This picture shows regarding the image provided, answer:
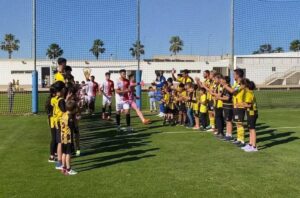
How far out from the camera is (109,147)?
10.2 metres

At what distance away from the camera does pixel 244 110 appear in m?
10.2

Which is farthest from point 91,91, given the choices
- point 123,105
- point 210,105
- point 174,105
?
point 210,105

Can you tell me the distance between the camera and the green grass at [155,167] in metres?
6.48

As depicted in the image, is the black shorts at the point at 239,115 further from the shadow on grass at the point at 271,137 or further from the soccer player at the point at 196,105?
the soccer player at the point at 196,105

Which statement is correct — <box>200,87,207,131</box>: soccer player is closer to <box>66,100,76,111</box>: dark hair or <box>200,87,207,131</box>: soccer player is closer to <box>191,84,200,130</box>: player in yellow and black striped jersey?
<box>191,84,200,130</box>: player in yellow and black striped jersey

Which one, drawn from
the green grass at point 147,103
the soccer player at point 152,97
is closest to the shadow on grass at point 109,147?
the soccer player at point 152,97

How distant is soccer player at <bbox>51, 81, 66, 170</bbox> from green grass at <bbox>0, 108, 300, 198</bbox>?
1.24 feet

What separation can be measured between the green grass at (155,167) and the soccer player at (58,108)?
0.38m

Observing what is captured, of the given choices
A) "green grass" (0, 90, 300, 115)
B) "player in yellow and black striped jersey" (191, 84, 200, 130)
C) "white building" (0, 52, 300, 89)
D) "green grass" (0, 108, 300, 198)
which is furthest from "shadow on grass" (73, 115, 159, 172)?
"white building" (0, 52, 300, 89)

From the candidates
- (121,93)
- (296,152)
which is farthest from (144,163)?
(121,93)

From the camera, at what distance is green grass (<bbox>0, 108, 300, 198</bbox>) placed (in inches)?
255

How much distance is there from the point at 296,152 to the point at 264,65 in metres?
24.3

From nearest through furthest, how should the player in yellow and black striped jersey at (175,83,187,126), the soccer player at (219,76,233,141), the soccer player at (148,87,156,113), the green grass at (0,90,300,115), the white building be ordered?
the soccer player at (219,76,233,141), the player in yellow and black striped jersey at (175,83,187,126), the soccer player at (148,87,156,113), the green grass at (0,90,300,115), the white building

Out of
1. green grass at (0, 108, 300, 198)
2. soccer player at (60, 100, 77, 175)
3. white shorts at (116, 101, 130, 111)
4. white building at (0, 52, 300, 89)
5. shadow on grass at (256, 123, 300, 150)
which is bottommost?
green grass at (0, 108, 300, 198)
